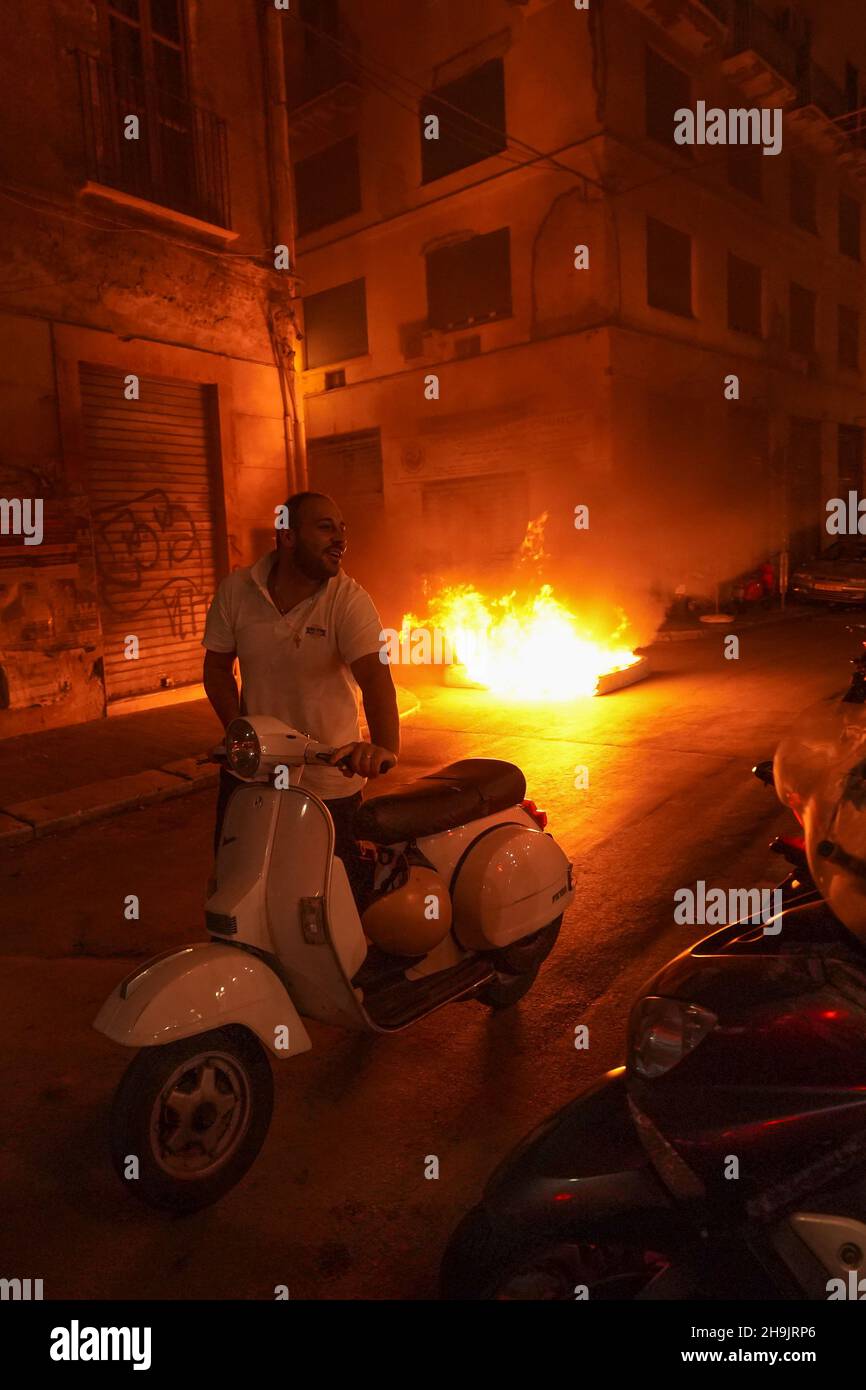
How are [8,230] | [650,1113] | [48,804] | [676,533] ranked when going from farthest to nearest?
1. [676,533]
2. [8,230]
3. [48,804]
4. [650,1113]

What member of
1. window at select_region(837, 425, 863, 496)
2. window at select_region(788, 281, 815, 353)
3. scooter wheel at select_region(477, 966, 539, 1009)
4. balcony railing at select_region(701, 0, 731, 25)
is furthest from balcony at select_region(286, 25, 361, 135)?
scooter wheel at select_region(477, 966, 539, 1009)

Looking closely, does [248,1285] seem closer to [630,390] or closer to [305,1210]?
[305,1210]

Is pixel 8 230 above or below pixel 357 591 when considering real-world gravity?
above

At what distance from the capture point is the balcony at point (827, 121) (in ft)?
77.2

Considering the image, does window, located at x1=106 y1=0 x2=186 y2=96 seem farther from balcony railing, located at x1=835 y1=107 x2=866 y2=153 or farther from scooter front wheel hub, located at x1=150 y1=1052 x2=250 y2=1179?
balcony railing, located at x1=835 y1=107 x2=866 y2=153

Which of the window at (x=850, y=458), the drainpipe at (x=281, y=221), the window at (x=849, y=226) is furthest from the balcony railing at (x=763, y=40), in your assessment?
the drainpipe at (x=281, y=221)

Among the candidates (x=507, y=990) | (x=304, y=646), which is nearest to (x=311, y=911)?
(x=304, y=646)

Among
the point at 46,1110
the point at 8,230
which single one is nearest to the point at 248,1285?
the point at 46,1110

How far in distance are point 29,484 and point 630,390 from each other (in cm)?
1232

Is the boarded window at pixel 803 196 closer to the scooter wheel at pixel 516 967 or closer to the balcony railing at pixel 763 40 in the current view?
the balcony railing at pixel 763 40

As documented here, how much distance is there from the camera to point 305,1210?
2.78m

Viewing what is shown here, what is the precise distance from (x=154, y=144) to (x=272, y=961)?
11.6 m

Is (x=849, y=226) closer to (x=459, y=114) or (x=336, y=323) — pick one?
(x=459, y=114)

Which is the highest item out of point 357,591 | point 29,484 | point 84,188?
point 84,188
